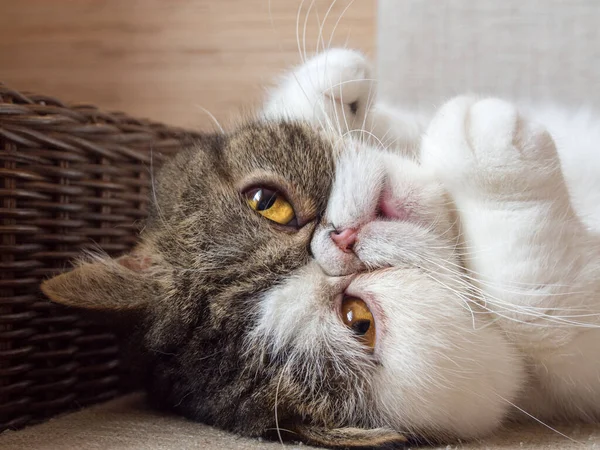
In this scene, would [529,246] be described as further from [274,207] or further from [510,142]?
[274,207]

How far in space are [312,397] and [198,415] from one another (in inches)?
8.5

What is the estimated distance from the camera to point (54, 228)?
3.93 ft

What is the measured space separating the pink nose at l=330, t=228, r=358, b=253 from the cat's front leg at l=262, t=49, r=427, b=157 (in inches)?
9.8

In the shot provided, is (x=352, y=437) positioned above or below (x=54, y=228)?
below

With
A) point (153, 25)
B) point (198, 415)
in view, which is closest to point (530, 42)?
point (198, 415)

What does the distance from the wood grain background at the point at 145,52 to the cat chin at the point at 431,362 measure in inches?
65.1

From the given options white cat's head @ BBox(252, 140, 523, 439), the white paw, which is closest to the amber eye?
white cat's head @ BBox(252, 140, 523, 439)

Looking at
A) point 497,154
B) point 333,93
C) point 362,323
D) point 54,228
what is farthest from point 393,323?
point 54,228

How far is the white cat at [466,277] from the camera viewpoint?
86cm

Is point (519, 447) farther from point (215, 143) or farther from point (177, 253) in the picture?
point (215, 143)

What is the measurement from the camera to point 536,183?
35.4 inches

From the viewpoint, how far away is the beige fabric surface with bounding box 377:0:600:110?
5.08 feet

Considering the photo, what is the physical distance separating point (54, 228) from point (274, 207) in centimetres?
51

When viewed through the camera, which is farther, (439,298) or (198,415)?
(198,415)
